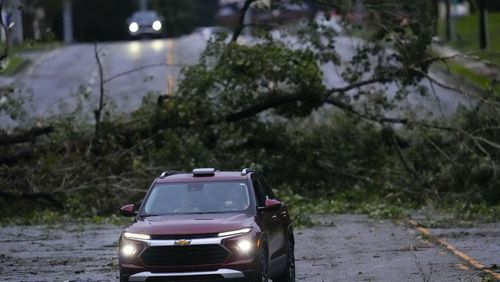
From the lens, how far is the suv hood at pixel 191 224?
1256 cm

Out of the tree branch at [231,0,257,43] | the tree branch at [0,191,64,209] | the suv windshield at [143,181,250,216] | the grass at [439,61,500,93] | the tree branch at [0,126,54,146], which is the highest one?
the tree branch at [231,0,257,43]

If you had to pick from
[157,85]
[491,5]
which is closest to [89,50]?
[157,85]

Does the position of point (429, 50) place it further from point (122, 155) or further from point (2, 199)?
point (2, 199)

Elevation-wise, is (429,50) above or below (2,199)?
above

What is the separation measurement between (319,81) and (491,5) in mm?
57206

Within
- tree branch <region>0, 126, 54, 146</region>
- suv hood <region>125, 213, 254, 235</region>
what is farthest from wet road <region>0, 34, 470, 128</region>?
suv hood <region>125, 213, 254, 235</region>

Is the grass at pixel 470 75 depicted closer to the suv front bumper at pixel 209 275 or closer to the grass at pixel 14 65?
the grass at pixel 14 65

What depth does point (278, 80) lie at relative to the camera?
1078 inches

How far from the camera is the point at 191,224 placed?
501 inches

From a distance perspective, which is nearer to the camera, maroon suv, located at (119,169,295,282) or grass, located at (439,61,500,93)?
maroon suv, located at (119,169,295,282)

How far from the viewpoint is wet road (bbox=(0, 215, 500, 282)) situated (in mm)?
15875

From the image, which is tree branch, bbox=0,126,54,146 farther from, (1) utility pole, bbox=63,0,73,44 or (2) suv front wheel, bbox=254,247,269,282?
(1) utility pole, bbox=63,0,73,44

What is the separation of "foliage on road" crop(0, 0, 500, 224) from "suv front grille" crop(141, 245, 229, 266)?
41.8 feet

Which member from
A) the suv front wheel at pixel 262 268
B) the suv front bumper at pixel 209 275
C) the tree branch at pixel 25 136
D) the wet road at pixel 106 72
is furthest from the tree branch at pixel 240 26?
the suv front bumper at pixel 209 275
